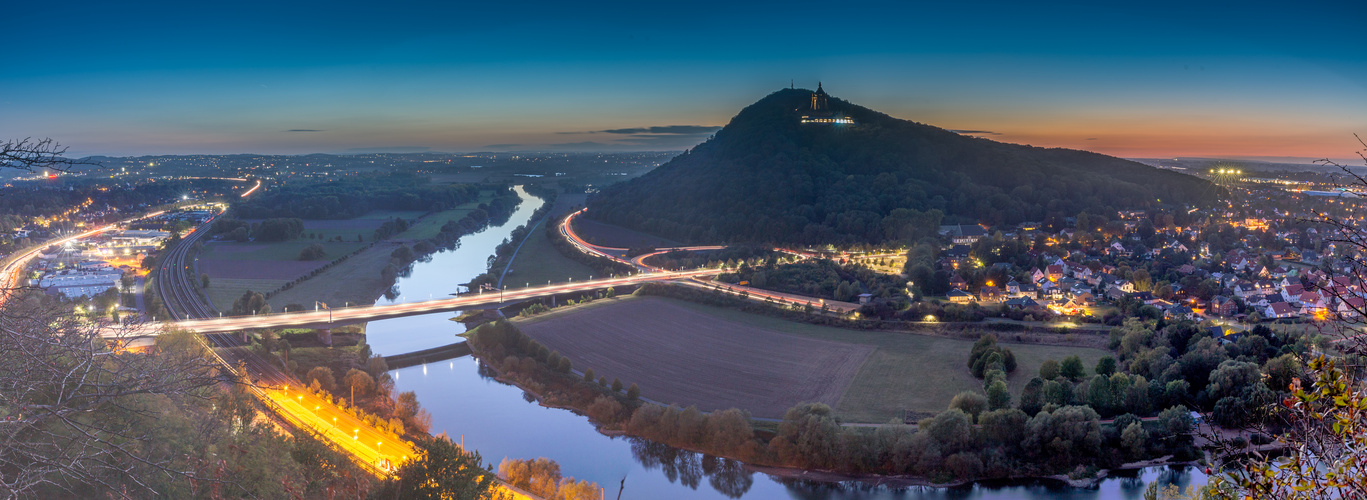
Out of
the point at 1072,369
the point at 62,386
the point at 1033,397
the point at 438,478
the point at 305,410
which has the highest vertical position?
the point at 62,386

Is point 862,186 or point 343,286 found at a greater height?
point 862,186

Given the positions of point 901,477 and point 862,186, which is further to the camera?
point 862,186

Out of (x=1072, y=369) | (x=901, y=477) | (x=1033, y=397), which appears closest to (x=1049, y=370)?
(x=1072, y=369)

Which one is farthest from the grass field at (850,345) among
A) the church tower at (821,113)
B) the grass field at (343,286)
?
the church tower at (821,113)

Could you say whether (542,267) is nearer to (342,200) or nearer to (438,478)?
(438,478)

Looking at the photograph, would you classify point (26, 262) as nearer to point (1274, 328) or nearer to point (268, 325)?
point (268, 325)

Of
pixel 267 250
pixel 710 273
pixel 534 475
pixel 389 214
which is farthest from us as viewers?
pixel 389 214

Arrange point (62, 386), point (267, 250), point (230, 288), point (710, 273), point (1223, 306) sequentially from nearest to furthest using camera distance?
point (62, 386)
point (1223, 306)
point (230, 288)
point (710, 273)
point (267, 250)
